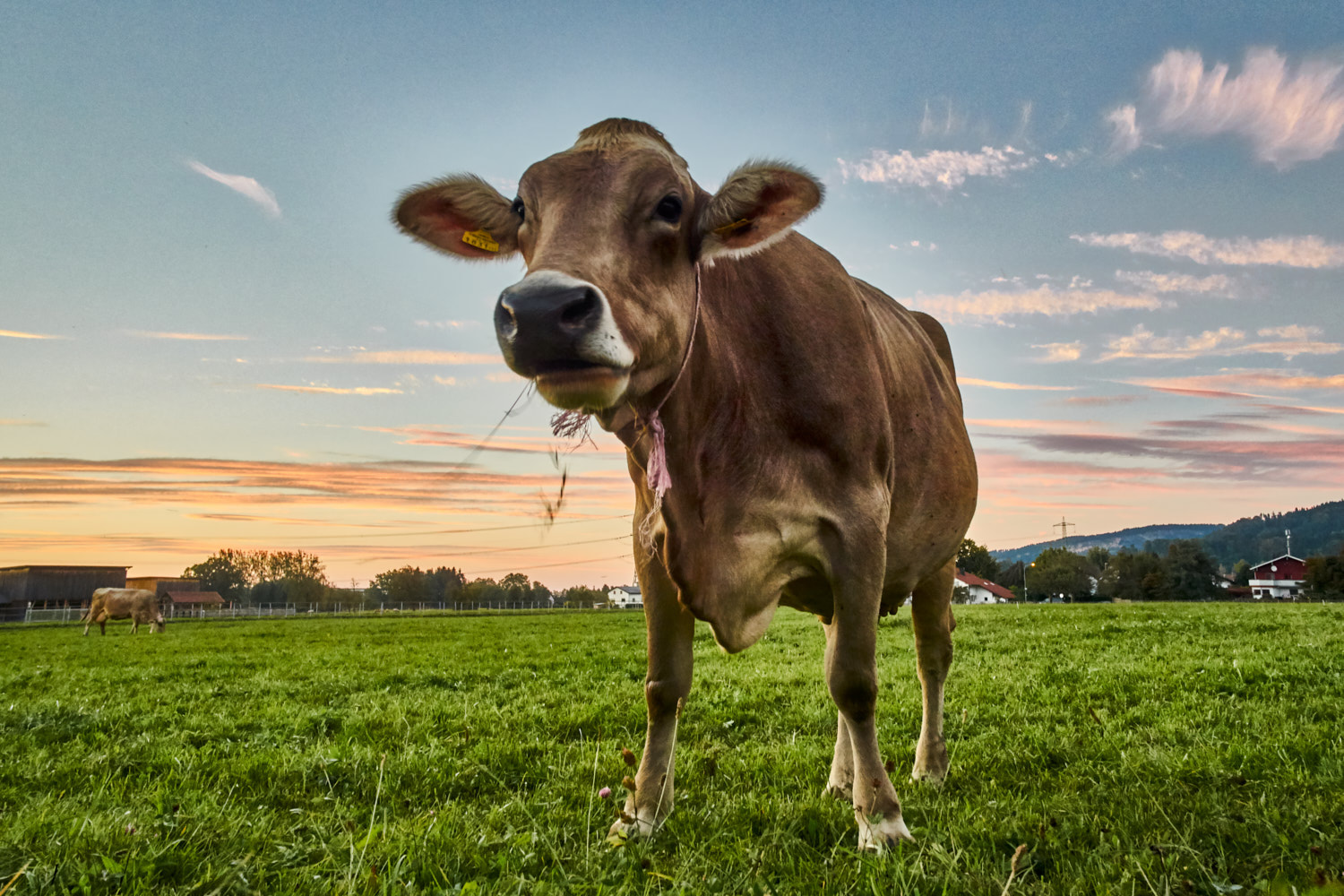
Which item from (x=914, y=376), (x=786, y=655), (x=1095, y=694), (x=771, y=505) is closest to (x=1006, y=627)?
(x=786, y=655)

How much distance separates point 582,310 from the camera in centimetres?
283

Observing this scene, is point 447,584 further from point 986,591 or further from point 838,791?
point 838,791

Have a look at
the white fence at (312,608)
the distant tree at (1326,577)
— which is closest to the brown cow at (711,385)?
the white fence at (312,608)

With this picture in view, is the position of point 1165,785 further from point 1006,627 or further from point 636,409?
point 1006,627

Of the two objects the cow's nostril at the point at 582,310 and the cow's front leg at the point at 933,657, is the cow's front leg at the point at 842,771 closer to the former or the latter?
the cow's front leg at the point at 933,657

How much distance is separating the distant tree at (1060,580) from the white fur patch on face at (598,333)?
10780 centimetres

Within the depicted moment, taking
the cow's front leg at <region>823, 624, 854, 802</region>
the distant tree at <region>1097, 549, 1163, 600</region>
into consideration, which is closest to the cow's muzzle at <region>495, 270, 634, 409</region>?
the cow's front leg at <region>823, 624, 854, 802</region>

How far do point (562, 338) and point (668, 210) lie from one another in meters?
0.93

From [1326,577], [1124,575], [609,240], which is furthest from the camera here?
[1124,575]

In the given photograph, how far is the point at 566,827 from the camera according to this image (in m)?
3.90

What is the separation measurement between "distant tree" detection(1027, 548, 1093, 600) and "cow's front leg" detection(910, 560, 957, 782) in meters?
104

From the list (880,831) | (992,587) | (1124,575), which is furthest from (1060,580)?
(880,831)

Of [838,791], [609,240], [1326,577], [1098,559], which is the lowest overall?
[1326,577]

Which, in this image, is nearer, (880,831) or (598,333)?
(598,333)
